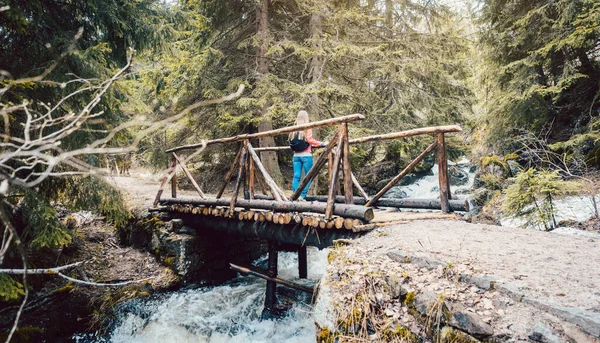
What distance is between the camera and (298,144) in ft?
19.9

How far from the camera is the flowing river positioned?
5.59 m

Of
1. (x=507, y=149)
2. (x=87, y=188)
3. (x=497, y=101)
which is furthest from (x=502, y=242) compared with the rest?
(x=507, y=149)

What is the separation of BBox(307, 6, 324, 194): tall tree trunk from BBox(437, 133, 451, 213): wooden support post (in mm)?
4991

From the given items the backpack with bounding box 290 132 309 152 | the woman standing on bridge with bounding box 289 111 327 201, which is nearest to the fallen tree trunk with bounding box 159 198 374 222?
the woman standing on bridge with bounding box 289 111 327 201

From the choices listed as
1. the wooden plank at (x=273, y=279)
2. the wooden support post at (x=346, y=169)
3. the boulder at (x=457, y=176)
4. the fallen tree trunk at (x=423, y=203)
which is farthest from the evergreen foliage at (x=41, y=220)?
the boulder at (x=457, y=176)

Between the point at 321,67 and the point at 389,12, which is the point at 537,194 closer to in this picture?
the point at 321,67

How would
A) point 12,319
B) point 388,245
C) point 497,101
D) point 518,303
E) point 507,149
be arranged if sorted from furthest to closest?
1. point 507,149
2. point 497,101
3. point 12,319
4. point 388,245
5. point 518,303

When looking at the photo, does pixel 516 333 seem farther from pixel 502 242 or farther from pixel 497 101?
pixel 497 101

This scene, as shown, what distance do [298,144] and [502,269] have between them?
391 cm

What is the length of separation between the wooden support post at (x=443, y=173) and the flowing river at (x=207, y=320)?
112 inches

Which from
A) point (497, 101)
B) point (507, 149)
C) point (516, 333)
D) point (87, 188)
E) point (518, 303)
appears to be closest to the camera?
point (516, 333)

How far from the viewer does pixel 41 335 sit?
17.1 feet

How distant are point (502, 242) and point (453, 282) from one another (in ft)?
4.82

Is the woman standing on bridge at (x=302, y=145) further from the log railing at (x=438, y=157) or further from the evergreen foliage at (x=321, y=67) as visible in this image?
the evergreen foliage at (x=321, y=67)
